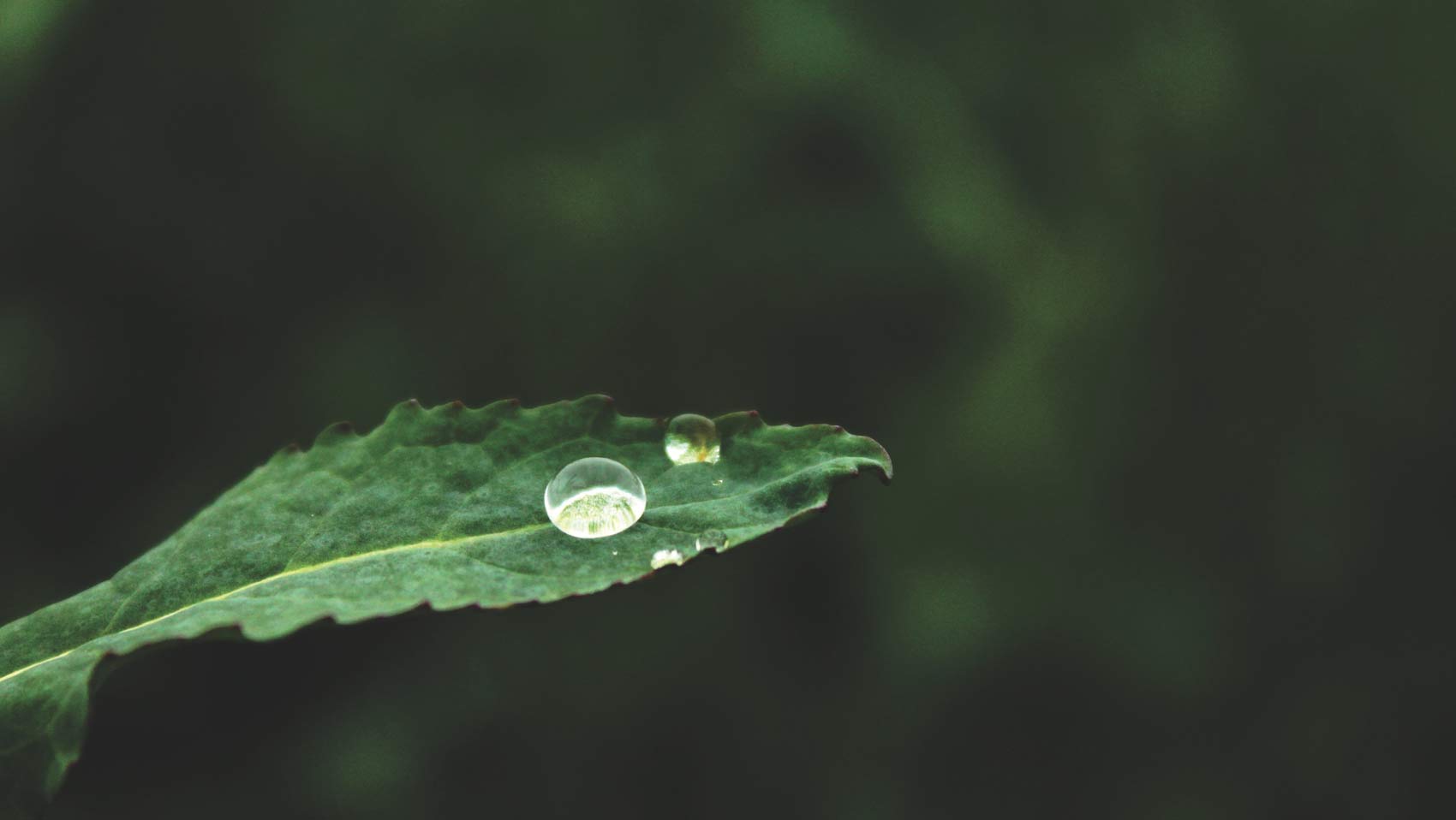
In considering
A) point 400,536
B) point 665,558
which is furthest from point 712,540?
point 400,536

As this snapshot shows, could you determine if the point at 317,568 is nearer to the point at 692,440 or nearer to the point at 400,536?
the point at 400,536

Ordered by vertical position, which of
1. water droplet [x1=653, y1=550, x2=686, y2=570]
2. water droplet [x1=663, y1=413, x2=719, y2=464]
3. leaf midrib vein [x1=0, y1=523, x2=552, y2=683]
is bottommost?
water droplet [x1=653, y1=550, x2=686, y2=570]

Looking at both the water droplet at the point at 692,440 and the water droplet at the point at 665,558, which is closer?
the water droplet at the point at 665,558

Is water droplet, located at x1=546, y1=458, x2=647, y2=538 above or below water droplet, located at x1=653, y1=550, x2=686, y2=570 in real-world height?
above

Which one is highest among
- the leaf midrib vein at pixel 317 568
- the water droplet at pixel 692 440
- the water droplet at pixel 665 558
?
the water droplet at pixel 692 440

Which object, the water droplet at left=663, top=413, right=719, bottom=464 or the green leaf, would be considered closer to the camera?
the green leaf
